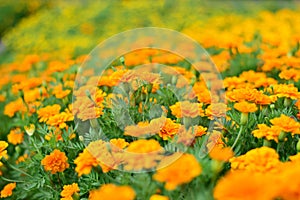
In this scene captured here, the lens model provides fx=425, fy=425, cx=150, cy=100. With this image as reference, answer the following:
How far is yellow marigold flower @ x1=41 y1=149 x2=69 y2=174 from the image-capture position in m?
1.96

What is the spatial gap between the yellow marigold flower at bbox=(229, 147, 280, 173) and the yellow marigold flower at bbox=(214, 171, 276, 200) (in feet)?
0.69

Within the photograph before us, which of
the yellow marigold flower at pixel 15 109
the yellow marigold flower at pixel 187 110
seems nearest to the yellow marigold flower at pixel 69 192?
the yellow marigold flower at pixel 187 110

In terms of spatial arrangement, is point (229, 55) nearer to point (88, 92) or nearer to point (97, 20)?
point (88, 92)

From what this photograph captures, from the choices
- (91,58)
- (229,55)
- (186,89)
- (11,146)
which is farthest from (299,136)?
(91,58)

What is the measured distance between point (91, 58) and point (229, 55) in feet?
3.90

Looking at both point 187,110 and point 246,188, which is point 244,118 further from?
point 246,188

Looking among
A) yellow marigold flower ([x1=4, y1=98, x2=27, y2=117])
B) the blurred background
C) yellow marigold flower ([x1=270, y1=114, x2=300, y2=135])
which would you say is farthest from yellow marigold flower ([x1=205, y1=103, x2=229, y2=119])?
the blurred background

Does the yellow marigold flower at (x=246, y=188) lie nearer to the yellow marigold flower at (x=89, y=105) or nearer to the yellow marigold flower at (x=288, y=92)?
the yellow marigold flower at (x=288, y=92)

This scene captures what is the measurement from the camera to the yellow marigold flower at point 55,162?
1.96 meters

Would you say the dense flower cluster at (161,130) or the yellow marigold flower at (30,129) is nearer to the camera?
the dense flower cluster at (161,130)

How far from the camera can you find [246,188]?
48.5 inches

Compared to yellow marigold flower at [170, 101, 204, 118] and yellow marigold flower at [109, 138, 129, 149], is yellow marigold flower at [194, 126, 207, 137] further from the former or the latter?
yellow marigold flower at [109, 138, 129, 149]

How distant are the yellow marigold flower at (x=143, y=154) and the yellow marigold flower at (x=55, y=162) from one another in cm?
43

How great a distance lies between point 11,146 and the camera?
2809 millimetres
